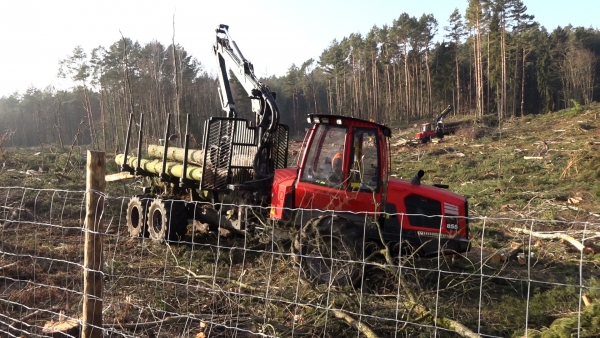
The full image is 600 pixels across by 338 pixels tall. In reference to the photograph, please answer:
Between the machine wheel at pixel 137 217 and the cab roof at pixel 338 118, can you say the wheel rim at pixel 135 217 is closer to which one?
the machine wheel at pixel 137 217

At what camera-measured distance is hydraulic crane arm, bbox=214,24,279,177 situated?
8.57m

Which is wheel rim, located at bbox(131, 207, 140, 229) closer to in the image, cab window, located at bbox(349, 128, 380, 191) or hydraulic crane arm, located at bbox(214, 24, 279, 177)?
hydraulic crane arm, located at bbox(214, 24, 279, 177)

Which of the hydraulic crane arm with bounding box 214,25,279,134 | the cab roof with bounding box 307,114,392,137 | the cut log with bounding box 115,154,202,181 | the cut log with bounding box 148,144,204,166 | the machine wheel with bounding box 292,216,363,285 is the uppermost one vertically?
the hydraulic crane arm with bounding box 214,25,279,134

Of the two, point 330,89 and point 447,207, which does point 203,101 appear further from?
point 447,207

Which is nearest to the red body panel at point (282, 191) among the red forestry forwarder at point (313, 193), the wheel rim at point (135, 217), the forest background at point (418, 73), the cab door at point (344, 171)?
the red forestry forwarder at point (313, 193)

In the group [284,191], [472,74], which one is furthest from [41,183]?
[472,74]

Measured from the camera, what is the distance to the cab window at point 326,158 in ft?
21.5

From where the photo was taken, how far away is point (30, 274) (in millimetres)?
6832

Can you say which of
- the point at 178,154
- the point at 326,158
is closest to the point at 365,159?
the point at 326,158

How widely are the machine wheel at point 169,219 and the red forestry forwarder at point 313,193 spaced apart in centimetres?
2

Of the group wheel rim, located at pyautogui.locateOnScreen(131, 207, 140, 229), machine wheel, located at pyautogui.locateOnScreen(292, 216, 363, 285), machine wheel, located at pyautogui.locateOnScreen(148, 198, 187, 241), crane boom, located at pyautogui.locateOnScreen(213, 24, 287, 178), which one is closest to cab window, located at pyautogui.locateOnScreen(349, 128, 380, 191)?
machine wheel, located at pyautogui.locateOnScreen(292, 216, 363, 285)

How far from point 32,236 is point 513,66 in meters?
50.0

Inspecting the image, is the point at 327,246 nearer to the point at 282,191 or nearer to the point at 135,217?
the point at 282,191

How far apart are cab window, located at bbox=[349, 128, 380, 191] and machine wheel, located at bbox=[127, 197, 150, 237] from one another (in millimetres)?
4398
